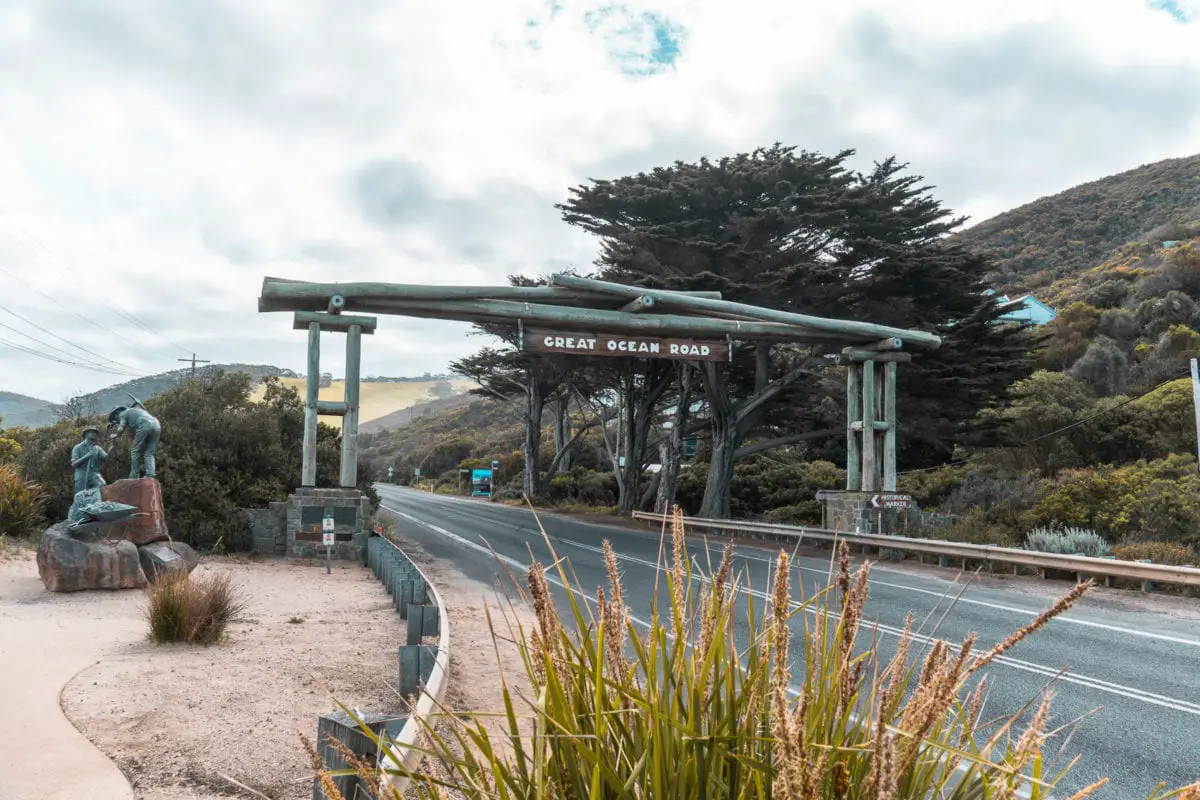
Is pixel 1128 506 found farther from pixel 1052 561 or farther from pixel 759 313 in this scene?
pixel 759 313

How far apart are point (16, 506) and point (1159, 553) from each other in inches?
732

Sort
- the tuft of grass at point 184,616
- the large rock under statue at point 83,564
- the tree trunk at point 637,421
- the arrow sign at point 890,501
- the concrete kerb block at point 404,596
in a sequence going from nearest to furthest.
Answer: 1. the tuft of grass at point 184,616
2. the concrete kerb block at point 404,596
3. the large rock under statue at point 83,564
4. the arrow sign at point 890,501
5. the tree trunk at point 637,421

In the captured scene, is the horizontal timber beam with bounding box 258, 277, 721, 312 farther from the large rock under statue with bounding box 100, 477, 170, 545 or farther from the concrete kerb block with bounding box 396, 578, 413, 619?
the concrete kerb block with bounding box 396, 578, 413, 619

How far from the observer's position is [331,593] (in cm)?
1165

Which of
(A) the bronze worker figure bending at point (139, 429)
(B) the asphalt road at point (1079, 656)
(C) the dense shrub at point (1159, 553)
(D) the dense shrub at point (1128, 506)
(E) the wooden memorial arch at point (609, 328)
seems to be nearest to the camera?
(B) the asphalt road at point (1079, 656)

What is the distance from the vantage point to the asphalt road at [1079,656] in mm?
5098

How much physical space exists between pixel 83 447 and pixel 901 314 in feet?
56.9

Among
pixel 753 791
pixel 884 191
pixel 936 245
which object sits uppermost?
pixel 884 191

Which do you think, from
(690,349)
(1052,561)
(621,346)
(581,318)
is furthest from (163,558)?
(1052,561)

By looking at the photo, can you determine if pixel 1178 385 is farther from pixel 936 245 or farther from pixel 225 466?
pixel 225 466

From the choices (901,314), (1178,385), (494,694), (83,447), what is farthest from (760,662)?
(1178,385)

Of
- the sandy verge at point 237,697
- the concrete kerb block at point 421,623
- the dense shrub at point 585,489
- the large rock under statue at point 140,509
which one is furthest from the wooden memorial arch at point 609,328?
the dense shrub at point 585,489

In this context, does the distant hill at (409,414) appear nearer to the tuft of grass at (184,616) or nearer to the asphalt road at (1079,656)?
the asphalt road at (1079,656)

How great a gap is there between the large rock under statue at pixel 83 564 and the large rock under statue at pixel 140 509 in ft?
2.50
